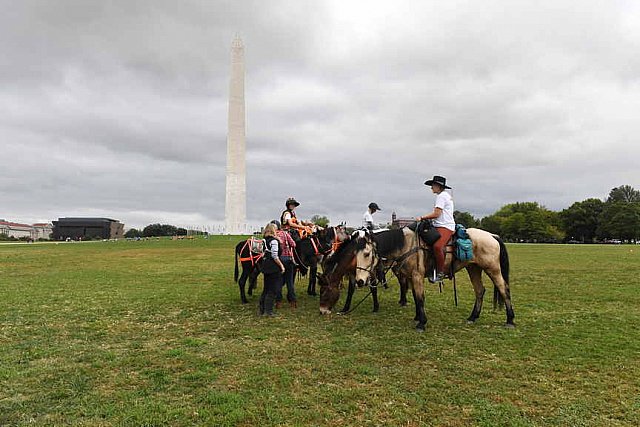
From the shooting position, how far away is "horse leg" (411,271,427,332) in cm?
769

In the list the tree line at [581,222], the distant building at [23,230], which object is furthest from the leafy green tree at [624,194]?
the distant building at [23,230]

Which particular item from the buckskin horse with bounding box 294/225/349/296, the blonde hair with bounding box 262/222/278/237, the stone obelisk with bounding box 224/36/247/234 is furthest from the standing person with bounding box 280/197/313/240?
the stone obelisk with bounding box 224/36/247/234

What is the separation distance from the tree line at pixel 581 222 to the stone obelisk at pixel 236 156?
5155 centimetres

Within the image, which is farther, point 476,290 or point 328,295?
point 328,295

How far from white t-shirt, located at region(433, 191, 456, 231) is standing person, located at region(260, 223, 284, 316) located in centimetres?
331

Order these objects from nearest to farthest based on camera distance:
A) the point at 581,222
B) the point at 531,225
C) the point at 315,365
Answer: the point at 315,365 → the point at 581,222 → the point at 531,225

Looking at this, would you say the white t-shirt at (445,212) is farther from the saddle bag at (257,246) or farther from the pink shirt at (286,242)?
the saddle bag at (257,246)

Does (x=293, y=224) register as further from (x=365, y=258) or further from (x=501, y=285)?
(x=501, y=285)

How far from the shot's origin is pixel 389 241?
323 inches

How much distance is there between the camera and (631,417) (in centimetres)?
427

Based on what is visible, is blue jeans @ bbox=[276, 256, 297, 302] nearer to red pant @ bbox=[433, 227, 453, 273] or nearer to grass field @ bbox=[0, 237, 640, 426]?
grass field @ bbox=[0, 237, 640, 426]

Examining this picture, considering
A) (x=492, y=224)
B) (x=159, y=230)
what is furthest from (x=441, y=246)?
(x=492, y=224)

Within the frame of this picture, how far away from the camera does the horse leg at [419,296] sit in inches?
303

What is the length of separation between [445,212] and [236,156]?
182 feet
